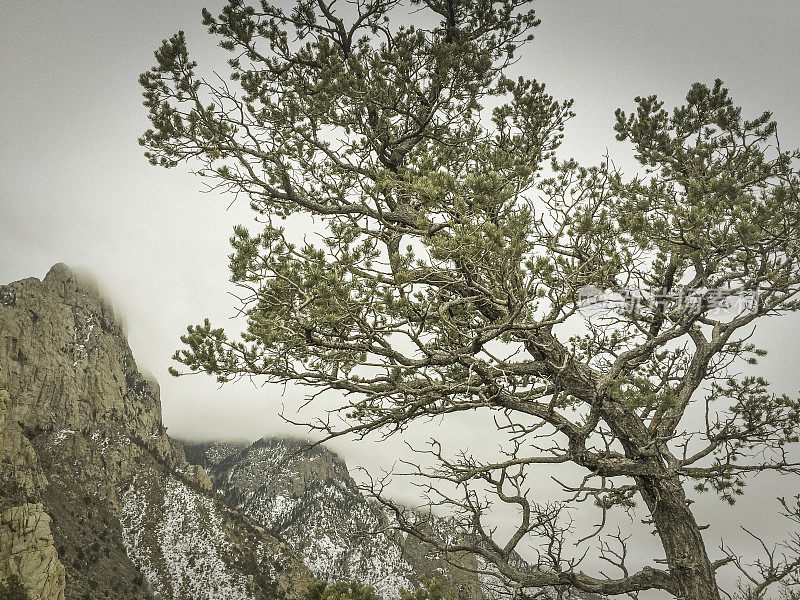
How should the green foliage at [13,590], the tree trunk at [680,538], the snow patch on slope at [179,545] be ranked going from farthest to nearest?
the snow patch on slope at [179,545] < the green foliage at [13,590] < the tree trunk at [680,538]

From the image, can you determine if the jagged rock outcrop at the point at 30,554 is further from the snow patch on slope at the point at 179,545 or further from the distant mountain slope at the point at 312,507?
the distant mountain slope at the point at 312,507

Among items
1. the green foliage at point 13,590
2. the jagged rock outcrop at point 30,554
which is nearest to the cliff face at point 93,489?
the jagged rock outcrop at point 30,554

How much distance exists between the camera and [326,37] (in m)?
6.30

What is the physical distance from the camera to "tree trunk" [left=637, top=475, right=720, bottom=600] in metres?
4.88

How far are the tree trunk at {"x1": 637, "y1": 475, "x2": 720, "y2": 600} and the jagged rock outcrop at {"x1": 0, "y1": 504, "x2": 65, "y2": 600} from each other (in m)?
65.6

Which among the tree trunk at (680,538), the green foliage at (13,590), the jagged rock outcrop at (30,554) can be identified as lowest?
the green foliage at (13,590)

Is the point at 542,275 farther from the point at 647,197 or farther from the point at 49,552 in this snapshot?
the point at 49,552

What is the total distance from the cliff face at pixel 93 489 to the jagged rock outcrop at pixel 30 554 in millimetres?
111

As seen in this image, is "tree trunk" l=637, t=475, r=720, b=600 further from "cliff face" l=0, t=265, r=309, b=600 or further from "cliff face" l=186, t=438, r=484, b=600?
"cliff face" l=186, t=438, r=484, b=600

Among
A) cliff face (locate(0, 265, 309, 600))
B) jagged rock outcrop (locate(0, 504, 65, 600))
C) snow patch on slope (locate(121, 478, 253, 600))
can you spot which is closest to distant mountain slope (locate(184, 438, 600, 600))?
cliff face (locate(0, 265, 309, 600))

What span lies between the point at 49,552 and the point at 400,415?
67064mm

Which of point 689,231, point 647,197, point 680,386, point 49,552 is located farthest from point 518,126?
point 49,552

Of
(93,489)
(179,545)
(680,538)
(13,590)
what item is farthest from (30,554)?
(680,538)

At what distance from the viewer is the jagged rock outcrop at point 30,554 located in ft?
159
